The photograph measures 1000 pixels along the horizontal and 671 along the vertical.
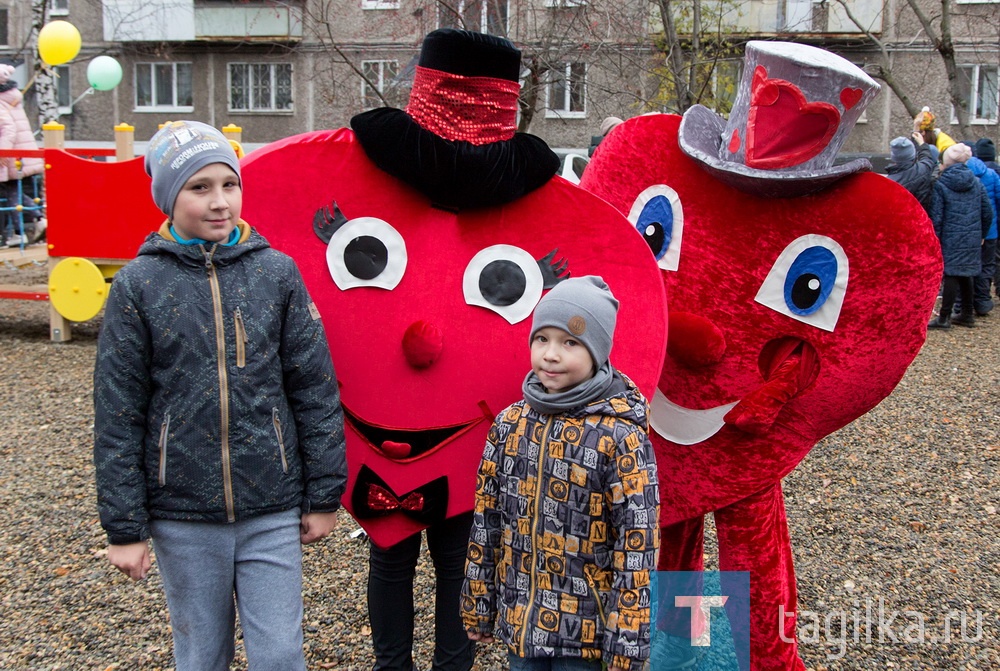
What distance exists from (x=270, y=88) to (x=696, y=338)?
2259 centimetres

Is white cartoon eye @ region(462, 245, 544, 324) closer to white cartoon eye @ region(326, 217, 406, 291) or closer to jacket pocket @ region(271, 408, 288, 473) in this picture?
white cartoon eye @ region(326, 217, 406, 291)

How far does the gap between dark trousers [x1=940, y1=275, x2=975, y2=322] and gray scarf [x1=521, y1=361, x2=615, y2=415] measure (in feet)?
29.6

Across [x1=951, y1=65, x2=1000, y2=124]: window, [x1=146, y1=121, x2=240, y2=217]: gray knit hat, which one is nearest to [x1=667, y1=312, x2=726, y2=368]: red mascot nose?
[x1=146, y1=121, x2=240, y2=217]: gray knit hat

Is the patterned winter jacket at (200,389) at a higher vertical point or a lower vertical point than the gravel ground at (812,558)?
higher

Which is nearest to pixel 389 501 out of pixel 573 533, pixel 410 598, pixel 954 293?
pixel 410 598

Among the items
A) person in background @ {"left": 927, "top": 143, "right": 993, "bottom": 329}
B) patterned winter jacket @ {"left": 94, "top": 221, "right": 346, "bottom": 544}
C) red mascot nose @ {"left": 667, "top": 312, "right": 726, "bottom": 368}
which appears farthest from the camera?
person in background @ {"left": 927, "top": 143, "right": 993, "bottom": 329}

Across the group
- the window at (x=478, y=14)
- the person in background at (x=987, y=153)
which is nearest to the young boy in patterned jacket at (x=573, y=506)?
the window at (x=478, y=14)

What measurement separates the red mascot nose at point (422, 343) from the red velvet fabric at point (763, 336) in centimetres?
68

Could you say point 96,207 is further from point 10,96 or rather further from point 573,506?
point 573,506

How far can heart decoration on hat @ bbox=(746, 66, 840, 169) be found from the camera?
8.34 feet

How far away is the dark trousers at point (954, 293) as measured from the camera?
400 inches

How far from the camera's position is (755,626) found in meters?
2.79

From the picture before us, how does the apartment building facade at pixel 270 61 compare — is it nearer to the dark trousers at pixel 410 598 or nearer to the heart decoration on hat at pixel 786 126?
the heart decoration on hat at pixel 786 126

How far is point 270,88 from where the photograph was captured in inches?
930
